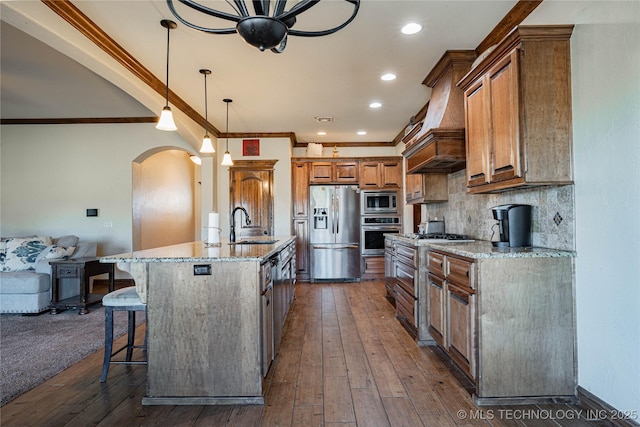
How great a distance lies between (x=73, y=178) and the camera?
5.55m

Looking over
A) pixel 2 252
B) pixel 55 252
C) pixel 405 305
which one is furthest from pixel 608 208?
pixel 2 252

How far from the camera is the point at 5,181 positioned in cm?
553

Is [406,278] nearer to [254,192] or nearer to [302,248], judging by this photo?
[302,248]

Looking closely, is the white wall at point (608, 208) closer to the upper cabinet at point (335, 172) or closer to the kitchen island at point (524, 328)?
the kitchen island at point (524, 328)

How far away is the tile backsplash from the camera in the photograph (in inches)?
84.9

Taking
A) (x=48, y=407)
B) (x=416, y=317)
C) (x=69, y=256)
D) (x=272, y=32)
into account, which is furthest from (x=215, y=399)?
(x=69, y=256)

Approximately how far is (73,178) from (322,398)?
5.47 m

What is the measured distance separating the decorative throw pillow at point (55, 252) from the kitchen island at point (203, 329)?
302cm

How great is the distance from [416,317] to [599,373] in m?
1.41

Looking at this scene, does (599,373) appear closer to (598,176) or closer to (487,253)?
(487,253)

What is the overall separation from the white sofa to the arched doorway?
1078 millimetres

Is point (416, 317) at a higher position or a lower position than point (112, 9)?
lower

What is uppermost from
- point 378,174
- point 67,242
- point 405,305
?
point 378,174

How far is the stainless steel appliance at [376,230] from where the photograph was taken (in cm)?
625
